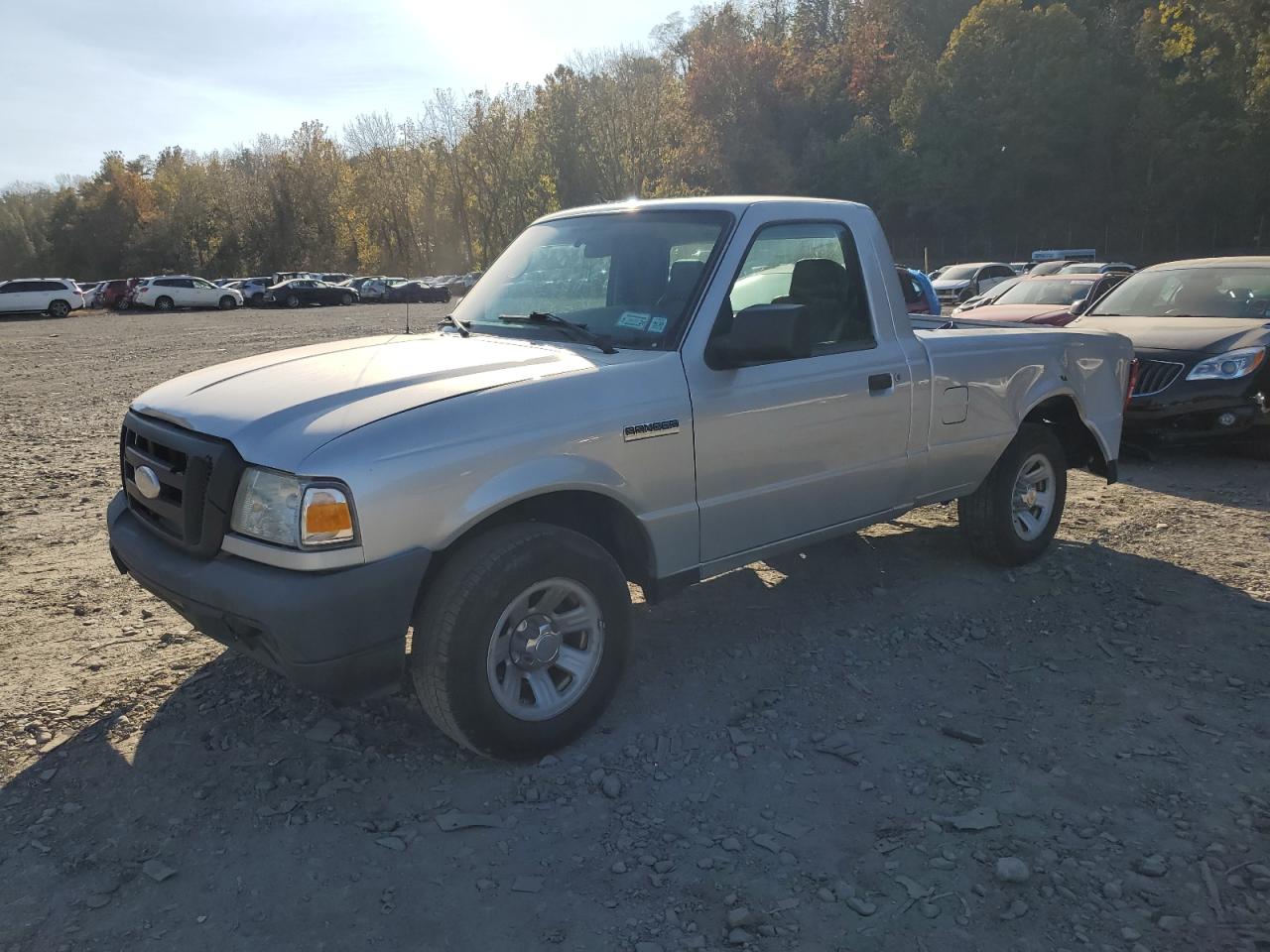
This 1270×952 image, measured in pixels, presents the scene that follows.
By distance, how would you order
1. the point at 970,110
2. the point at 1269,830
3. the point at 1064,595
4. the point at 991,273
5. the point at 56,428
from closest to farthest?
1. the point at 1269,830
2. the point at 1064,595
3. the point at 56,428
4. the point at 991,273
5. the point at 970,110

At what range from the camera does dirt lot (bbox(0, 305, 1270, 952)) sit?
278cm

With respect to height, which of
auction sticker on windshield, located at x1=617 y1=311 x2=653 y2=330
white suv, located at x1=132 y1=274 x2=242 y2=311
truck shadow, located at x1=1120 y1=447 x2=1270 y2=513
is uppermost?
white suv, located at x1=132 y1=274 x2=242 y2=311

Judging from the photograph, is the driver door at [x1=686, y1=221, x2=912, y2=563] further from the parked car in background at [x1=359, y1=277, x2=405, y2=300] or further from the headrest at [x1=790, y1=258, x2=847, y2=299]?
Answer: the parked car in background at [x1=359, y1=277, x2=405, y2=300]

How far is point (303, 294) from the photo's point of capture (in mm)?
48625

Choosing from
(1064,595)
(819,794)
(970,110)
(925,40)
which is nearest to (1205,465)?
(1064,595)

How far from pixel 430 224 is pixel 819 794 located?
87.4m

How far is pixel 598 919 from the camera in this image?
278cm

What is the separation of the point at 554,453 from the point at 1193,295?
858 centimetres

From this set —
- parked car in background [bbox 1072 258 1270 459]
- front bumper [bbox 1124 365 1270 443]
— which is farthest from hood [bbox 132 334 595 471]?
front bumper [bbox 1124 365 1270 443]

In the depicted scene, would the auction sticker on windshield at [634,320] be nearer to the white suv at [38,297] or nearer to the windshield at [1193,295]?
the windshield at [1193,295]

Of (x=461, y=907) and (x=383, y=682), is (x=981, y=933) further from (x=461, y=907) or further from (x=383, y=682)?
(x=383, y=682)

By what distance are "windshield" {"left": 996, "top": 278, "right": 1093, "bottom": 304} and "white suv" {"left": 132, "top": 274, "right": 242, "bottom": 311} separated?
40904 mm

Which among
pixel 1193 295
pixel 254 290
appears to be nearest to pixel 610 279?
pixel 1193 295

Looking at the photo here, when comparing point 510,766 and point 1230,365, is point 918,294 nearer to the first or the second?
point 1230,365
